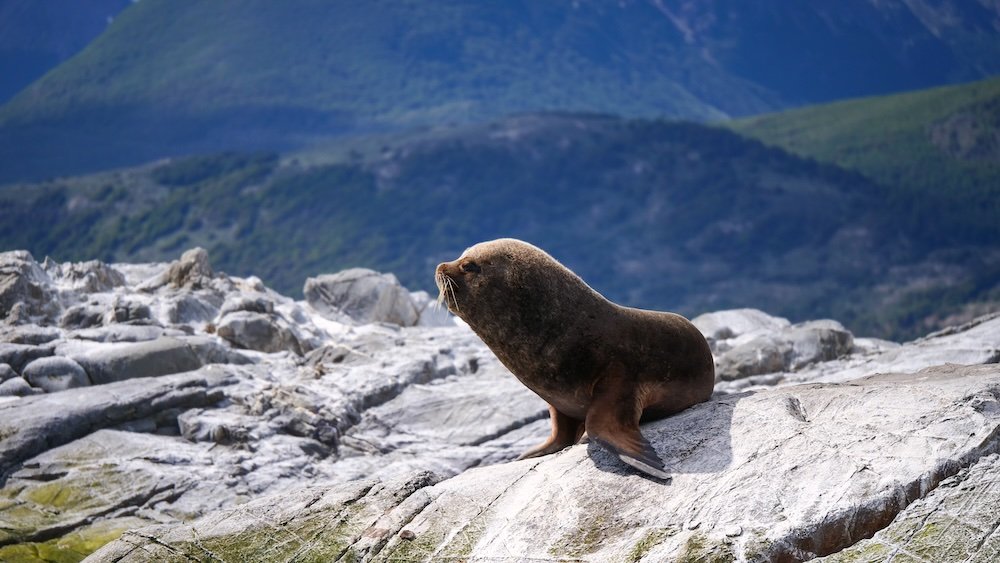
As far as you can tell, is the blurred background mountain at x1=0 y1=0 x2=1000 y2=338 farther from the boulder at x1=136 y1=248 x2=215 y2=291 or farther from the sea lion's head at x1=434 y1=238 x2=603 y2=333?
the sea lion's head at x1=434 y1=238 x2=603 y2=333

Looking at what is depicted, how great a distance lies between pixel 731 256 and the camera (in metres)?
143

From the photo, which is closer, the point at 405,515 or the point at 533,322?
the point at 405,515

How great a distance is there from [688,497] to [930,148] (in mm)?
144975

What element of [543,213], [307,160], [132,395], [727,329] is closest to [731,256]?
[543,213]

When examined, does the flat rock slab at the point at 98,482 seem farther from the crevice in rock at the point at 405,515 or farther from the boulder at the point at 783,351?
the boulder at the point at 783,351

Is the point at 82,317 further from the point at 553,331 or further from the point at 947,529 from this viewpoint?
the point at 947,529

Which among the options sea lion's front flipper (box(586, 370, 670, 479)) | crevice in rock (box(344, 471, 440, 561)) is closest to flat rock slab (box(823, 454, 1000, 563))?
sea lion's front flipper (box(586, 370, 670, 479))

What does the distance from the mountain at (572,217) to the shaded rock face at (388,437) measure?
289 feet

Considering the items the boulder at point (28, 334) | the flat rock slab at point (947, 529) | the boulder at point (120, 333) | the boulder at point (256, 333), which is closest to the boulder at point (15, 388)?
the boulder at point (28, 334)

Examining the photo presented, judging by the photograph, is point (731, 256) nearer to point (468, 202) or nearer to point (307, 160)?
point (468, 202)

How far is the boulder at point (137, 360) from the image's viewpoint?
15.3m

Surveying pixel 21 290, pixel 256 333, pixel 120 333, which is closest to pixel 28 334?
pixel 120 333

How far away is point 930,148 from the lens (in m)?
142

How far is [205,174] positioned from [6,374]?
136921 mm
